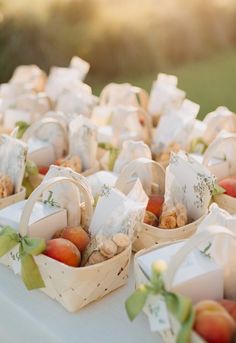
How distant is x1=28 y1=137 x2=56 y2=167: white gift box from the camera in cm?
197

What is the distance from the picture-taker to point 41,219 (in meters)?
1.35

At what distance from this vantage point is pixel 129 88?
2488mm

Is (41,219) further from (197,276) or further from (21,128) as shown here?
(21,128)

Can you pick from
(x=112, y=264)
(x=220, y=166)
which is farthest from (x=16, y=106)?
(x=112, y=264)

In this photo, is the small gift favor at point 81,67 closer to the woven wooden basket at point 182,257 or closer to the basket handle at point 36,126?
the basket handle at point 36,126

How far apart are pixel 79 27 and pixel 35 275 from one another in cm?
360

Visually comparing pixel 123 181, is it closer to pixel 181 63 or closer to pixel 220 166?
pixel 220 166

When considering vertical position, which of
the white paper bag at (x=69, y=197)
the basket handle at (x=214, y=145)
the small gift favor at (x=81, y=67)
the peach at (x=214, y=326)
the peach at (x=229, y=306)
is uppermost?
the basket handle at (x=214, y=145)

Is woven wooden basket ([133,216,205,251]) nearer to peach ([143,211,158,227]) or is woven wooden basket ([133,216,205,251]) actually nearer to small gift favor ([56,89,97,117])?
peach ([143,211,158,227])

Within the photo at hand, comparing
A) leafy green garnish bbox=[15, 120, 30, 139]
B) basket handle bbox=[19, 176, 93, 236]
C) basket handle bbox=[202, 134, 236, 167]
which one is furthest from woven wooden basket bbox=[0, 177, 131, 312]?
leafy green garnish bbox=[15, 120, 30, 139]

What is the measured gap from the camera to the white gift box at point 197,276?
109cm

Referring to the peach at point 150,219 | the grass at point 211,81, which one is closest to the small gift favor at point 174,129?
the peach at point 150,219

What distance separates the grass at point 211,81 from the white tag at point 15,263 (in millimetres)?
2396

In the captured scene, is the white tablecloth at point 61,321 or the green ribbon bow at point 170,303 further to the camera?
the white tablecloth at point 61,321
